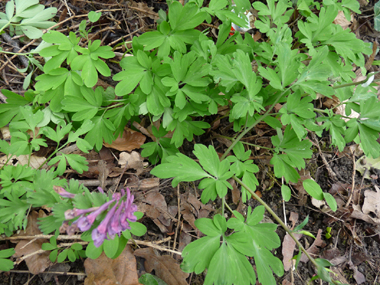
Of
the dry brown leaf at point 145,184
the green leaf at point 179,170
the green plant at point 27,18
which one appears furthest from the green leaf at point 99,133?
the green plant at point 27,18

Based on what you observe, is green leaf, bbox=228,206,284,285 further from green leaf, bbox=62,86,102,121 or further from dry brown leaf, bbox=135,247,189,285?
green leaf, bbox=62,86,102,121

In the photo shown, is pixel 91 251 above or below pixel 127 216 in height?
below

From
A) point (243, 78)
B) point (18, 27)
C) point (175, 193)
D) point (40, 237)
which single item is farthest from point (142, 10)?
point (40, 237)

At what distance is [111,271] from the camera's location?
1.66 metres

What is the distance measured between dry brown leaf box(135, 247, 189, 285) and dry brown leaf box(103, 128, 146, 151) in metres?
0.82

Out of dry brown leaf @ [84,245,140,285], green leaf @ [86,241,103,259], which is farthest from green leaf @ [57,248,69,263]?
green leaf @ [86,241,103,259]

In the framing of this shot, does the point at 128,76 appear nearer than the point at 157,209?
Yes

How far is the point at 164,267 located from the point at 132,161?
Answer: 2.74ft

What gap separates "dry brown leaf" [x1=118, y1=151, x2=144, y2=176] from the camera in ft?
6.89

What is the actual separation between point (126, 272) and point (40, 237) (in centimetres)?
59

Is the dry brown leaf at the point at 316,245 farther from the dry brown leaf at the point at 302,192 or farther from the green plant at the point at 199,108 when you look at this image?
the green plant at the point at 199,108

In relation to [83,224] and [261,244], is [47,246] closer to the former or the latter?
[83,224]

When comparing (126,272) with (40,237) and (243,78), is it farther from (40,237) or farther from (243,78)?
(243,78)

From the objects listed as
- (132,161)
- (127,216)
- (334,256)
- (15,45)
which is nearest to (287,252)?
(334,256)
